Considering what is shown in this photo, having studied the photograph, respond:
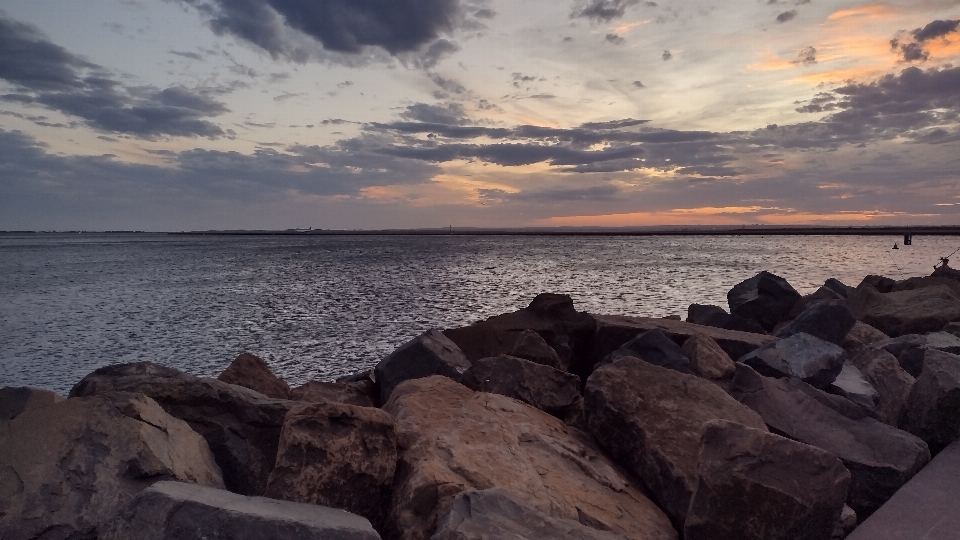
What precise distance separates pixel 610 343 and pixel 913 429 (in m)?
3.93

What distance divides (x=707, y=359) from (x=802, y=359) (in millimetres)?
932

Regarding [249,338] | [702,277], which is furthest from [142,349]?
[702,277]

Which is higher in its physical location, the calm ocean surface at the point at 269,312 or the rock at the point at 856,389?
the rock at the point at 856,389

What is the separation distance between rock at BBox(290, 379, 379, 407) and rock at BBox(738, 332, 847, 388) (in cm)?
412

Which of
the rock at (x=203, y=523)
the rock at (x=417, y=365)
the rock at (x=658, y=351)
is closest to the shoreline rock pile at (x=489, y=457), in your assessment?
the rock at (x=203, y=523)

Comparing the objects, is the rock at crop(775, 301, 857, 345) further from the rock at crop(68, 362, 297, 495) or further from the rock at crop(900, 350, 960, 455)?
the rock at crop(68, 362, 297, 495)

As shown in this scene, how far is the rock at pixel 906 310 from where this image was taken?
1081 cm

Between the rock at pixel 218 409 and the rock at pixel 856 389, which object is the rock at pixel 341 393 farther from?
the rock at pixel 856 389

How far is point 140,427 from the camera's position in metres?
3.52

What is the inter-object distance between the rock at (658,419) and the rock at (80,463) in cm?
259

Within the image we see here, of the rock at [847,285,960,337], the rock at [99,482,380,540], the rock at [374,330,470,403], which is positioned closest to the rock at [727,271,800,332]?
the rock at [847,285,960,337]

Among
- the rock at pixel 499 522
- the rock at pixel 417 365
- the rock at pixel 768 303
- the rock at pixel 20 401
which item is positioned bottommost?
the rock at pixel 768 303

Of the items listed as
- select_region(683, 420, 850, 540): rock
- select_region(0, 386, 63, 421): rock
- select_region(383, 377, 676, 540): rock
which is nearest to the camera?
select_region(683, 420, 850, 540): rock

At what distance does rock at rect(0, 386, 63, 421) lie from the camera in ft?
11.5
